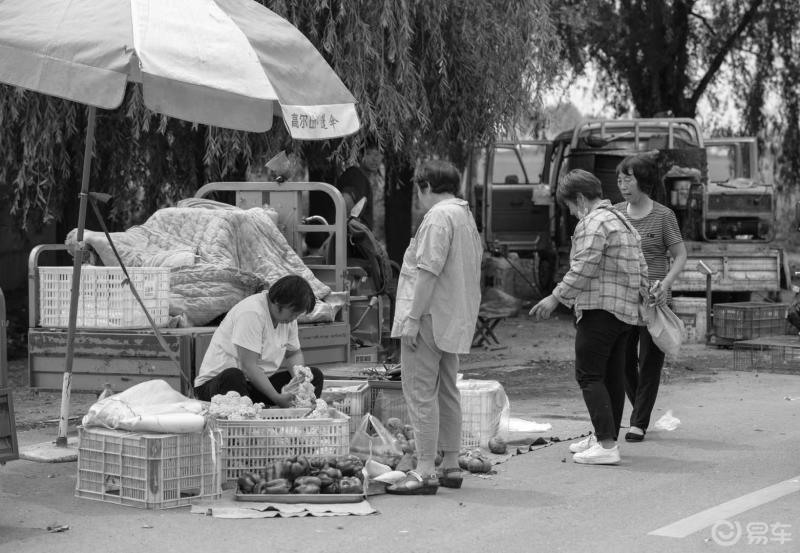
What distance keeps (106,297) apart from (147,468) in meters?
1.94

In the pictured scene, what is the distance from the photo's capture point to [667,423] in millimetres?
8766

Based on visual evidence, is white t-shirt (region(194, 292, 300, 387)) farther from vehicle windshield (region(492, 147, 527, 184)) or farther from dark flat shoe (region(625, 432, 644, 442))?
vehicle windshield (region(492, 147, 527, 184))

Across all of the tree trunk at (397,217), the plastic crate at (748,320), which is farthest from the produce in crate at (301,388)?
the tree trunk at (397,217)

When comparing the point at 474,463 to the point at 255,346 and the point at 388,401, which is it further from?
the point at 255,346

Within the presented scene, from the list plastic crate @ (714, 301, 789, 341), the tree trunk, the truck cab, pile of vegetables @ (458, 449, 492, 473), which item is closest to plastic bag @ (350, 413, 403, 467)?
pile of vegetables @ (458, 449, 492, 473)

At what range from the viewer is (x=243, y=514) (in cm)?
599

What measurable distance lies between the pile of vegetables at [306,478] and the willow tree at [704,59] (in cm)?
1492

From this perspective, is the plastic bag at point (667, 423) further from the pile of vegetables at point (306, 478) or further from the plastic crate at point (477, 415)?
the pile of vegetables at point (306, 478)

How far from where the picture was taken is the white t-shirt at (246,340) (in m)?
7.08

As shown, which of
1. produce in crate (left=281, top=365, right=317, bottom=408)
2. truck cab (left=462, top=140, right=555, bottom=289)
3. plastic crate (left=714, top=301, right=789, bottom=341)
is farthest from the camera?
truck cab (left=462, top=140, right=555, bottom=289)

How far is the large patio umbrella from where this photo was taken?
6344 mm

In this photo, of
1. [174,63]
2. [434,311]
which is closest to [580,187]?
[434,311]

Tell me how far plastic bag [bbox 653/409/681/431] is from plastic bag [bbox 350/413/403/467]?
231cm

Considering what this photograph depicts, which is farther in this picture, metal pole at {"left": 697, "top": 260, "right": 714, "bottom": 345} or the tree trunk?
the tree trunk
